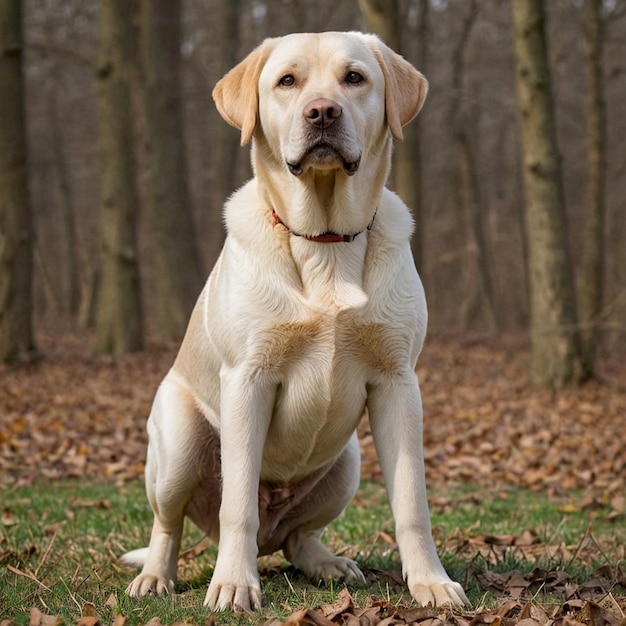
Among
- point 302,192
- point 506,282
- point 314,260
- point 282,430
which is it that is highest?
point 302,192

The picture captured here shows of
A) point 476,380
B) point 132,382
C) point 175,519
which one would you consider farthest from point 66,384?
point 175,519

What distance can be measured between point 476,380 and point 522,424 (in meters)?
3.49

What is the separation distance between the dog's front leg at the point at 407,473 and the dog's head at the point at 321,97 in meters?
A: 0.84

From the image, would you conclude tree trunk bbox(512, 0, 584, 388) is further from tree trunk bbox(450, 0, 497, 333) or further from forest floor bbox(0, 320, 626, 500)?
tree trunk bbox(450, 0, 497, 333)

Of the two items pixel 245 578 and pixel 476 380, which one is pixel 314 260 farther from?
pixel 476 380

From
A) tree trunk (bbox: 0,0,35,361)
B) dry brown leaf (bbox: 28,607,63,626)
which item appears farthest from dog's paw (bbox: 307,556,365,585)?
tree trunk (bbox: 0,0,35,361)

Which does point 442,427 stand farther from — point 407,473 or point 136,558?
point 407,473

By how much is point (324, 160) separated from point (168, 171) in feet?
43.4

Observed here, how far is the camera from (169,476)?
3.91 m

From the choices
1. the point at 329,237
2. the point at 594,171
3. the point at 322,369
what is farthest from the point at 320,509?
the point at 594,171

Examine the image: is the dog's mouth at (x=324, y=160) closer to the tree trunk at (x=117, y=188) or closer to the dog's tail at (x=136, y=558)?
the dog's tail at (x=136, y=558)

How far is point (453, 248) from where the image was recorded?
2670cm

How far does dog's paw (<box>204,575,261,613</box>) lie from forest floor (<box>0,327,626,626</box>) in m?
1.01

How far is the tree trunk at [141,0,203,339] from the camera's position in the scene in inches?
641
